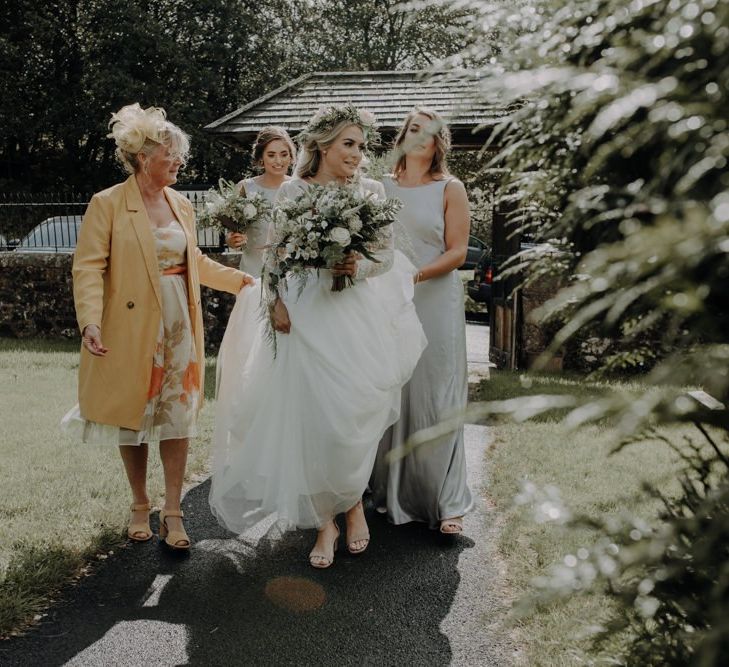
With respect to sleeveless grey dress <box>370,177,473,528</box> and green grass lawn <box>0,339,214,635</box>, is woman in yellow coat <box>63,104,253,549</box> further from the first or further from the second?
sleeveless grey dress <box>370,177,473,528</box>

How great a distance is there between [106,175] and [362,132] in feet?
98.1

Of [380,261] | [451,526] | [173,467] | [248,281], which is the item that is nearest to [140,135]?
[248,281]

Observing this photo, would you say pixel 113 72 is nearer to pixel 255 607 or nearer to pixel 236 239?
pixel 236 239

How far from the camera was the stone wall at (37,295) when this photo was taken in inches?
565

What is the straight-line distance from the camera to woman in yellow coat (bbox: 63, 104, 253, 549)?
4562 mm

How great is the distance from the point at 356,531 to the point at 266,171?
3.78m

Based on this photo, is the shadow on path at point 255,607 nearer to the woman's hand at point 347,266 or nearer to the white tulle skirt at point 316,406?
the white tulle skirt at point 316,406

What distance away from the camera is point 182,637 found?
12.0ft

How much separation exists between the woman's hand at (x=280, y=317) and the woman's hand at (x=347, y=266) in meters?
0.37

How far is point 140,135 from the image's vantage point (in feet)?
15.0

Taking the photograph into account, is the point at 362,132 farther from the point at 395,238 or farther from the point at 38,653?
the point at 38,653

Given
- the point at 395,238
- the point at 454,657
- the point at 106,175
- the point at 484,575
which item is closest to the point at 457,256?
the point at 395,238

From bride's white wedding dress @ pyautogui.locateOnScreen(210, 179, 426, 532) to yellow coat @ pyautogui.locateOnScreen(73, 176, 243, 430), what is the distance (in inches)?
24.3

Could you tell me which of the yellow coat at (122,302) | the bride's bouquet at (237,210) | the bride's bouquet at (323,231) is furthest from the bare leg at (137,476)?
the bride's bouquet at (237,210)
